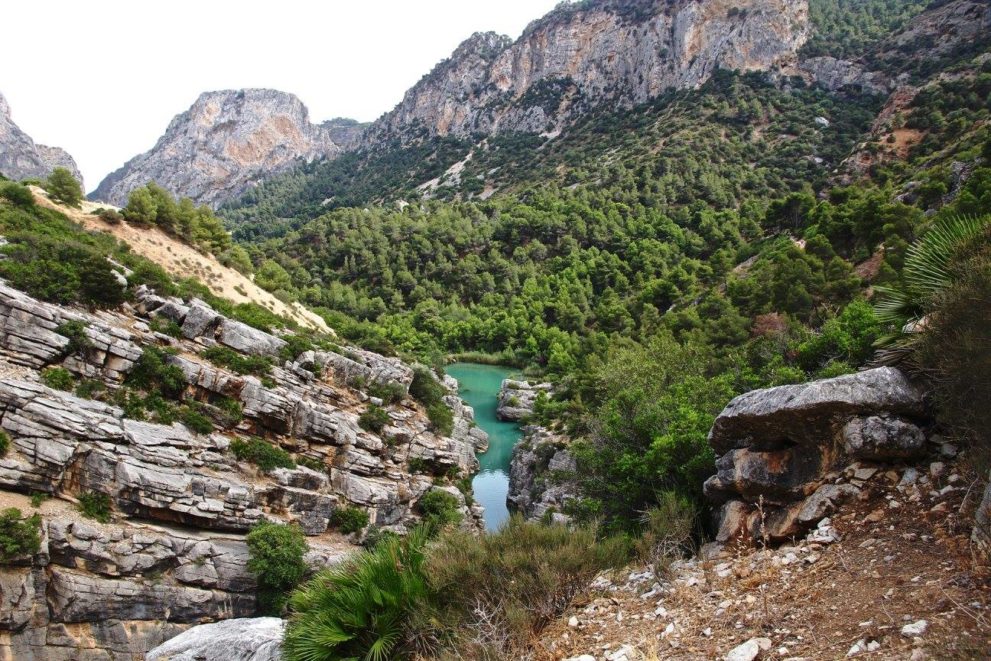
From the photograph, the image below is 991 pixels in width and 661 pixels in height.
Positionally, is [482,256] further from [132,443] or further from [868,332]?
[868,332]

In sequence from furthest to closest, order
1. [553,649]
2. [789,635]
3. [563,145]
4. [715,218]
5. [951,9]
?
[563,145], [951,9], [715,218], [553,649], [789,635]

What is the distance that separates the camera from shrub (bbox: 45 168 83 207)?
31.4 m

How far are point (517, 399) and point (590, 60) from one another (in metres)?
114

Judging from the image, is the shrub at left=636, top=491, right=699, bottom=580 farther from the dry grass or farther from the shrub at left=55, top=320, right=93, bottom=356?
the shrub at left=55, top=320, right=93, bottom=356

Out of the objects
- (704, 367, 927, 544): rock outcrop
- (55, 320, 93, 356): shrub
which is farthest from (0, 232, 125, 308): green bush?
(704, 367, 927, 544): rock outcrop

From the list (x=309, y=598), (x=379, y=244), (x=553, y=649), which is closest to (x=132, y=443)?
(x=309, y=598)

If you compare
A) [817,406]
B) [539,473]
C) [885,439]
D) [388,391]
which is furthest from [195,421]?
[885,439]

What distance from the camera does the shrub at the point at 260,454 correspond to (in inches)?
760

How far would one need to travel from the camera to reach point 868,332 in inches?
400

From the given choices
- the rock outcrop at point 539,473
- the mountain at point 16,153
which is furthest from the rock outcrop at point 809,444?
the mountain at point 16,153

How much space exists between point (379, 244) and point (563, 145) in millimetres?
54396

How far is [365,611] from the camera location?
619 centimetres

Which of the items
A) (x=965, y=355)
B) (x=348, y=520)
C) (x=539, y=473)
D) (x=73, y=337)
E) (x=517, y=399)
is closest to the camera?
(x=965, y=355)

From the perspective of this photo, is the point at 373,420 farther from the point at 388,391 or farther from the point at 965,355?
the point at 965,355
